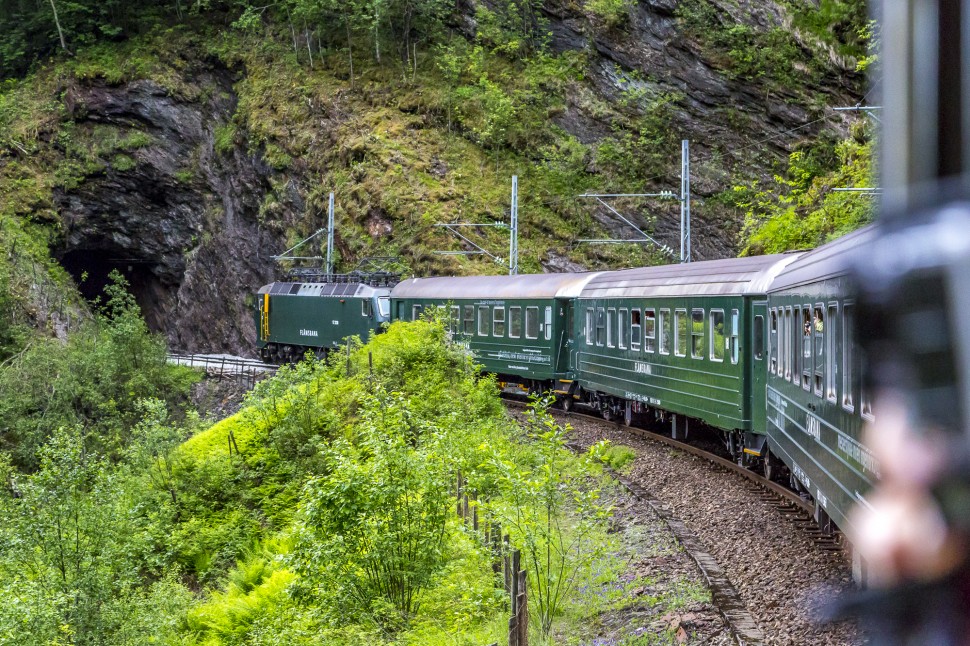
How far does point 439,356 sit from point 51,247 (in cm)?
3291

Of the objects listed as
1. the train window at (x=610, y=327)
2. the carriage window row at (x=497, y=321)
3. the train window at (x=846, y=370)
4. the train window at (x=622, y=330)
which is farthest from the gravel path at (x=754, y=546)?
the carriage window row at (x=497, y=321)

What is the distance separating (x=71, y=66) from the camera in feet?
160

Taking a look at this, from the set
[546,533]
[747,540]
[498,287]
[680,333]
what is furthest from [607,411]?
[546,533]

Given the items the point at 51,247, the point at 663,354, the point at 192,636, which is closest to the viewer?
the point at 192,636

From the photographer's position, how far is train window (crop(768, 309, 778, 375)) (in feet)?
38.1

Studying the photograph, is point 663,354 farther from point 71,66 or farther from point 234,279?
point 71,66

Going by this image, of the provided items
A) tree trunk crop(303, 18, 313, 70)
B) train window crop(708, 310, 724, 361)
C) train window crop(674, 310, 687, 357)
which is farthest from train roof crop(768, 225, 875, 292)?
tree trunk crop(303, 18, 313, 70)

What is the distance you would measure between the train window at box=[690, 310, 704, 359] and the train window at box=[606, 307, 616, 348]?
401 centimetres

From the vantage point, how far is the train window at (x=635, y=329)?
17781 millimetres

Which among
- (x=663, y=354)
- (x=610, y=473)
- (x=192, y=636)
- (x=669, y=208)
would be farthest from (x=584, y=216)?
(x=192, y=636)

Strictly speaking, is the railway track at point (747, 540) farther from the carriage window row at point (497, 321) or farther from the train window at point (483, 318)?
the train window at point (483, 318)

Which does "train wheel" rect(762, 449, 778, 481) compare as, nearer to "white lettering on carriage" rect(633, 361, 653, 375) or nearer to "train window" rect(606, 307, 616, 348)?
"white lettering on carriage" rect(633, 361, 653, 375)

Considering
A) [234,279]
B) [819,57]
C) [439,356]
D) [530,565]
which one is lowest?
[530,565]

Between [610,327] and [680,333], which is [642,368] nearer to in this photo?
[680,333]
